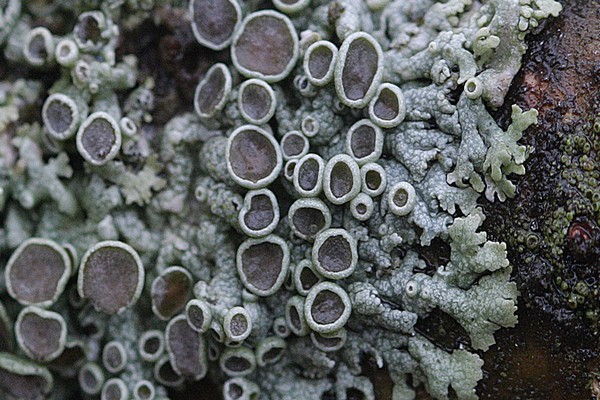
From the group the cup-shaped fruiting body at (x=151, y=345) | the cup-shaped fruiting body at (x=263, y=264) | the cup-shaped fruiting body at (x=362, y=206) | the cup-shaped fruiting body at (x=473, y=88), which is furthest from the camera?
the cup-shaped fruiting body at (x=151, y=345)

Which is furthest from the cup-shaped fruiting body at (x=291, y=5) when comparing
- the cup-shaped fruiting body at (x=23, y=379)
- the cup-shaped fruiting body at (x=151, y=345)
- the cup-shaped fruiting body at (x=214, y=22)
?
the cup-shaped fruiting body at (x=23, y=379)

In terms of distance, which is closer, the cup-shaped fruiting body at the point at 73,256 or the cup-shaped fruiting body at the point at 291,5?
the cup-shaped fruiting body at the point at 291,5

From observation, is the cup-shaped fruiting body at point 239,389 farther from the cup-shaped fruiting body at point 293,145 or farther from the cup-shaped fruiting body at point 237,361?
the cup-shaped fruiting body at point 293,145

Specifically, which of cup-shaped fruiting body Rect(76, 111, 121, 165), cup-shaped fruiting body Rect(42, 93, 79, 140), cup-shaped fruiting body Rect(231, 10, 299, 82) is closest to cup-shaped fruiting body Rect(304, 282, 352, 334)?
cup-shaped fruiting body Rect(231, 10, 299, 82)

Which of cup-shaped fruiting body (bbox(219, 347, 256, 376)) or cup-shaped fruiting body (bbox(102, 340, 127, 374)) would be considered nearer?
cup-shaped fruiting body (bbox(219, 347, 256, 376))

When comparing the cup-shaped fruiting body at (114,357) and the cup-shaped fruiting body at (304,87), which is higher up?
the cup-shaped fruiting body at (304,87)

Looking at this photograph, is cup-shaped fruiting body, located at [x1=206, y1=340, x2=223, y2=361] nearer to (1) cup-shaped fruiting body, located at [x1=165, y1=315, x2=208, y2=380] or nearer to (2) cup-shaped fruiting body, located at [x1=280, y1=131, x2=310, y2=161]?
(1) cup-shaped fruiting body, located at [x1=165, y1=315, x2=208, y2=380]
